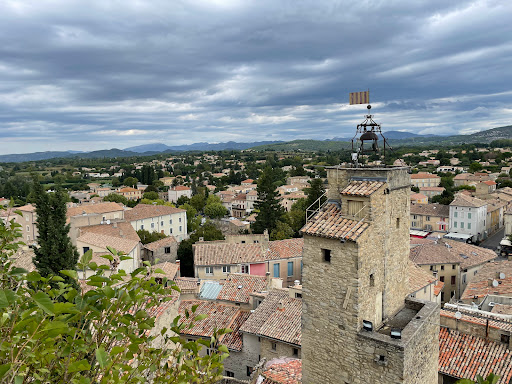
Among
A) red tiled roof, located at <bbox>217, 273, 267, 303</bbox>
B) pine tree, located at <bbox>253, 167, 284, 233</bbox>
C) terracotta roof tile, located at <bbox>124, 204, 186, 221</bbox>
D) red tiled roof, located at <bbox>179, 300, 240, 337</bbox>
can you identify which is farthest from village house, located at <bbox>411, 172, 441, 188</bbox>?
red tiled roof, located at <bbox>179, 300, 240, 337</bbox>

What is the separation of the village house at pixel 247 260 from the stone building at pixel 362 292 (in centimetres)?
2291

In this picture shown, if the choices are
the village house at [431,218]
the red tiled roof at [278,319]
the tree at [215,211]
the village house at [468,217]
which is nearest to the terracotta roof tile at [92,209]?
the tree at [215,211]

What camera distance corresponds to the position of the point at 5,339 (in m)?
3.46

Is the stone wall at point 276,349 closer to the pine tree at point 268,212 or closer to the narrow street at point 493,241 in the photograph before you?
the pine tree at point 268,212

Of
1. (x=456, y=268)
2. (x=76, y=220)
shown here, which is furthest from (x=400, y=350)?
(x=76, y=220)

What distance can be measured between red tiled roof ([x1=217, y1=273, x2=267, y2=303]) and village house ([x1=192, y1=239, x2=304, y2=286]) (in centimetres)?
773

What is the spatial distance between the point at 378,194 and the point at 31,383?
8.50 m

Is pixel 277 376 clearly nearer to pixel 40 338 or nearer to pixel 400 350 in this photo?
pixel 400 350

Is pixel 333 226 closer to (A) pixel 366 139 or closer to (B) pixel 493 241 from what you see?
(A) pixel 366 139

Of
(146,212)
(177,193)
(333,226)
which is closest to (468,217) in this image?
(146,212)

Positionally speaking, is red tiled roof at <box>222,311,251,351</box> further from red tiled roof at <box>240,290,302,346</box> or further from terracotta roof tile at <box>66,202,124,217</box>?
terracotta roof tile at <box>66,202,124,217</box>

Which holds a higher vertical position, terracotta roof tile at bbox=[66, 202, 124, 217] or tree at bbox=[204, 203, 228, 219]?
terracotta roof tile at bbox=[66, 202, 124, 217]

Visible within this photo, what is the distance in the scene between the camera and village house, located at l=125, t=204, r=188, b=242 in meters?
55.8

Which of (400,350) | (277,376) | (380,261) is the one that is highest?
(380,261)
